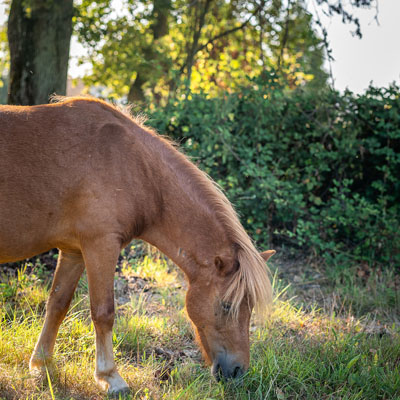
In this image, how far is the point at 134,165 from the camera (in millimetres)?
3207

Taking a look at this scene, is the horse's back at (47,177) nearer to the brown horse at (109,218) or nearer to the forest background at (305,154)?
A: the brown horse at (109,218)

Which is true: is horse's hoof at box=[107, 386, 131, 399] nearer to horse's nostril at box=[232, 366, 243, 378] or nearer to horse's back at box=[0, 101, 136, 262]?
horse's nostril at box=[232, 366, 243, 378]

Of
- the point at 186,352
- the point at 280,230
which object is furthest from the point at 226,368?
the point at 280,230

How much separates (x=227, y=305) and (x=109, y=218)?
3.31ft

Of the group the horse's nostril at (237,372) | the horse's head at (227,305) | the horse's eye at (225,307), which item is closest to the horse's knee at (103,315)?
the horse's head at (227,305)

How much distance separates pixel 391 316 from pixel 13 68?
499cm

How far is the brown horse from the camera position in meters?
3.01

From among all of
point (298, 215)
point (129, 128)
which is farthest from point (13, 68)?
point (298, 215)

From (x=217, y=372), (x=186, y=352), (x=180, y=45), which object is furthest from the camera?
(x=180, y=45)

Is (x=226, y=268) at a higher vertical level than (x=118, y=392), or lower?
higher

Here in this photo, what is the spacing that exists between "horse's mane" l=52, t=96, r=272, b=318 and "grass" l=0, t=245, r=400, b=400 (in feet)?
1.82

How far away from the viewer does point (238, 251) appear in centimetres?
321

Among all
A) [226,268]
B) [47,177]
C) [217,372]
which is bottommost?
[217,372]

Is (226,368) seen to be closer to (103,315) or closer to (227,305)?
(227,305)
